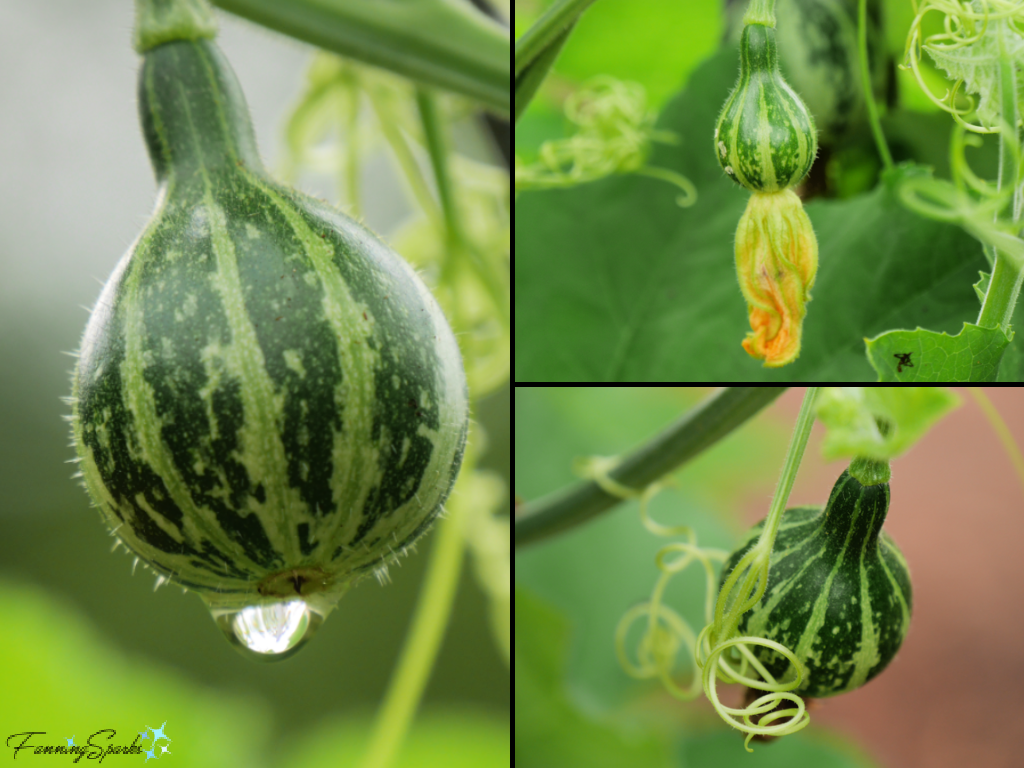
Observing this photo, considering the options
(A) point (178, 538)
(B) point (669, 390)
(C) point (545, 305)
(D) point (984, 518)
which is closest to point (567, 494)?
(C) point (545, 305)

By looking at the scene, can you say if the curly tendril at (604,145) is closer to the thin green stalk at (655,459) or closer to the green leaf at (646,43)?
the green leaf at (646,43)

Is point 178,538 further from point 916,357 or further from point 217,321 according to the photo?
point 916,357

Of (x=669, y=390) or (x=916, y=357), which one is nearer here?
(x=916, y=357)

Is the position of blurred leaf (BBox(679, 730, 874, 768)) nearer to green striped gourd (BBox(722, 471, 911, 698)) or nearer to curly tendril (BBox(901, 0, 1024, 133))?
green striped gourd (BBox(722, 471, 911, 698))

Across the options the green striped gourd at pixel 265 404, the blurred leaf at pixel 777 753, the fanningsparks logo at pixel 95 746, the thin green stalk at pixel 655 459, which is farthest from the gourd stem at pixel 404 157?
the fanningsparks logo at pixel 95 746

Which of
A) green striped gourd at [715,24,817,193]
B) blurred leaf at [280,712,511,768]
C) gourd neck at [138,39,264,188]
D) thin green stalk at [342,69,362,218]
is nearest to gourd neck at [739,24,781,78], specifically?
green striped gourd at [715,24,817,193]

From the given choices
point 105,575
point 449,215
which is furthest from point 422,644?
point 105,575

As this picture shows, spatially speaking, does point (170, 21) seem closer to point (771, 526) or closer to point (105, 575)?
point (771, 526)
